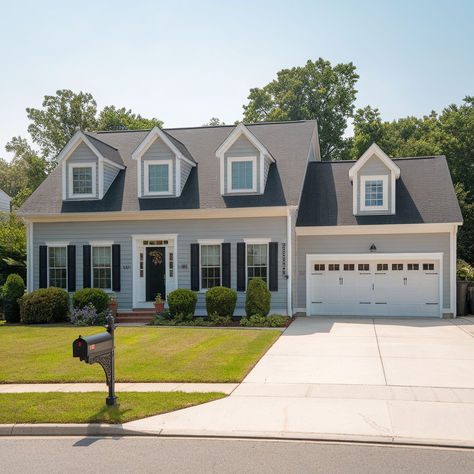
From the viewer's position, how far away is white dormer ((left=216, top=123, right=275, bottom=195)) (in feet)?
65.2

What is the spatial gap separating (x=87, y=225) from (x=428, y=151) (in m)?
21.0

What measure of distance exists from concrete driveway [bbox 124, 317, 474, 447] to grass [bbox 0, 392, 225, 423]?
0.28 metres

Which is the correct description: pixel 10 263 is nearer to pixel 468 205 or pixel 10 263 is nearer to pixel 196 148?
pixel 196 148

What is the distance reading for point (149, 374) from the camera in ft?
33.6

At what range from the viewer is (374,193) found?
2045 cm

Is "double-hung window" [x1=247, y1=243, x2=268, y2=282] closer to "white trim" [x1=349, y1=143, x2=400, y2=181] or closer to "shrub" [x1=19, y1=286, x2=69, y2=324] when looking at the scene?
"white trim" [x1=349, y1=143, x2=400, y2=181]

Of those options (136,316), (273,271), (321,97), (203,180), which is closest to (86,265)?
(136,316)

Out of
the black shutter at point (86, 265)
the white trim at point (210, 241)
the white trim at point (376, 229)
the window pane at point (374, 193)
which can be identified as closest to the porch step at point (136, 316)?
the black shutter at point (86, 265)

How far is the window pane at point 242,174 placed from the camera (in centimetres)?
2011

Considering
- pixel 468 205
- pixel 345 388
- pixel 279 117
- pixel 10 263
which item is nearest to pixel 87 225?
pixel 10 263

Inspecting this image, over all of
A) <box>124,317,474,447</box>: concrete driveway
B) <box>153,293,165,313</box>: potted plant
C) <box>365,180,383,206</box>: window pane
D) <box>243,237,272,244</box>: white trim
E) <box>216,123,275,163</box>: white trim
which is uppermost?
<box>216,123,275,163</box>: white trim

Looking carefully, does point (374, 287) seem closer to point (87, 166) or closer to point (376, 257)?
point (376, 257)

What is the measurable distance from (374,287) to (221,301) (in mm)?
5815

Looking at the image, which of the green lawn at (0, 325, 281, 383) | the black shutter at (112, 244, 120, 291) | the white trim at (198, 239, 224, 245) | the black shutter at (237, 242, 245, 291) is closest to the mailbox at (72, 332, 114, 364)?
the green lawn at (0, 325, 281, 383)
